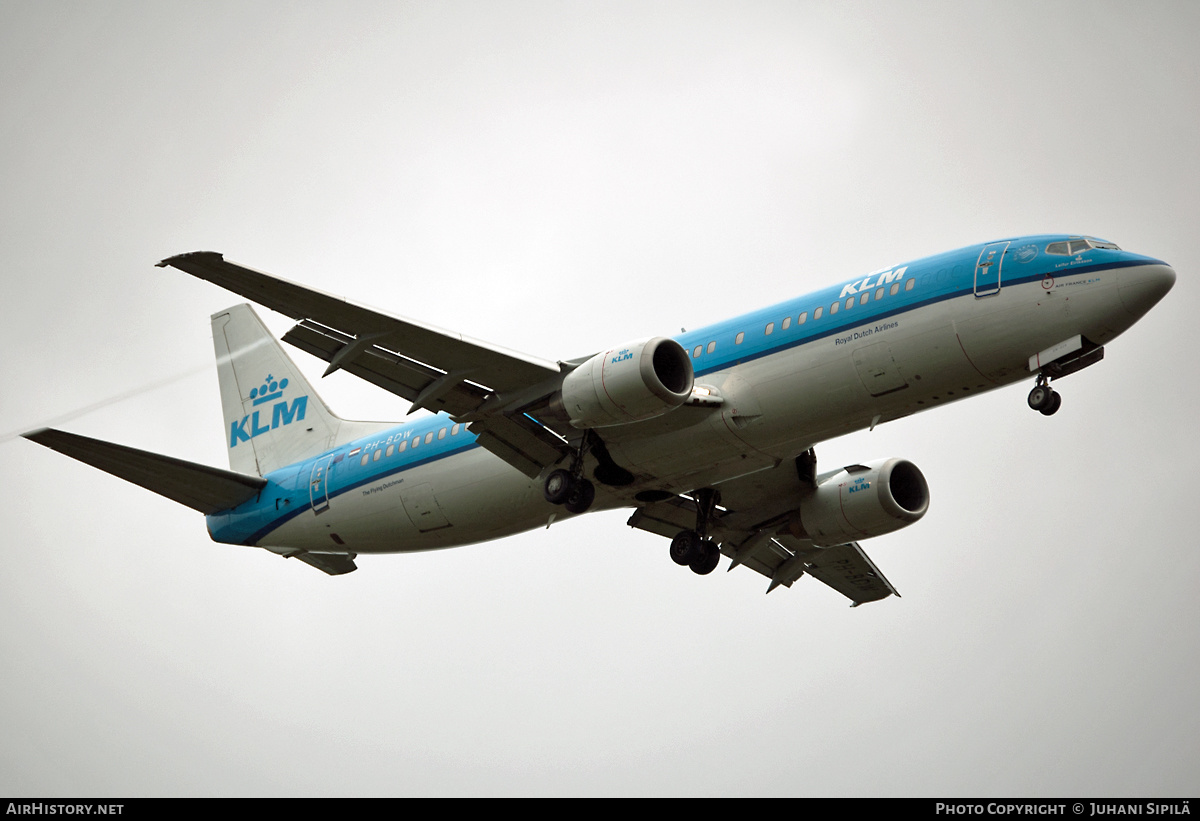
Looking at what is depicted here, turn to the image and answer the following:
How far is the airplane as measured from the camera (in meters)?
22.9

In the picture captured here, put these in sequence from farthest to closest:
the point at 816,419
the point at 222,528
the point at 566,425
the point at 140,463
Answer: the point at 222,528 < the point at 140,463 < the point at 566,425 < the point at 816,419

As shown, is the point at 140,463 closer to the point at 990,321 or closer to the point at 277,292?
the point at 277,292

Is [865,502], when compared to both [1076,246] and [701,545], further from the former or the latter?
[1076,246]

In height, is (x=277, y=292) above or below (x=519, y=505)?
above

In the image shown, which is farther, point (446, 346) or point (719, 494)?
point (719, 494)

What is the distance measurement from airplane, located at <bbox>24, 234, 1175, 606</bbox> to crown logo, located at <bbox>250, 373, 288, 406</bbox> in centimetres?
348

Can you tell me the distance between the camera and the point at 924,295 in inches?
926

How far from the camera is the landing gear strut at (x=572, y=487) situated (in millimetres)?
26266

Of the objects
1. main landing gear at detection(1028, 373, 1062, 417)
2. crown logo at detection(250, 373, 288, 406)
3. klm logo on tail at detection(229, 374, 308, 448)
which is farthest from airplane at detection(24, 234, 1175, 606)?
crown logo at detection(250, 373, 288, 406)

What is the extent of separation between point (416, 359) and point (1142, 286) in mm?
14232

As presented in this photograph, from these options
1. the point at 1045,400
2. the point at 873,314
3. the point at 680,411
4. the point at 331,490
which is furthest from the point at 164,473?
the point at 1045,400
